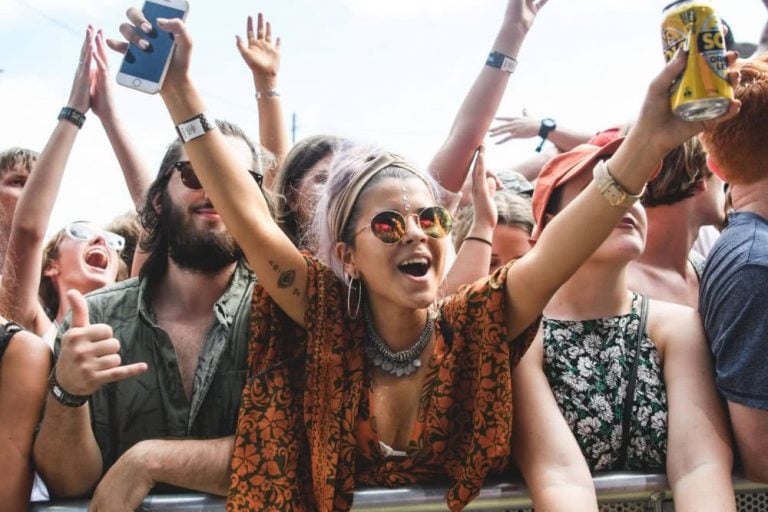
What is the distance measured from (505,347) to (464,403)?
23cm

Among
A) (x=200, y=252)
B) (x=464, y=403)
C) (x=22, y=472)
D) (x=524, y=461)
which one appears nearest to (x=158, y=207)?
(x=200, y=252)

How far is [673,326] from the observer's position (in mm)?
2455

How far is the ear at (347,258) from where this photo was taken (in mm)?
2480

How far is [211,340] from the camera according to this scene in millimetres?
2588

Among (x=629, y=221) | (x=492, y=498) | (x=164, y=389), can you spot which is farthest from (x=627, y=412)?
(x=164, y=389)

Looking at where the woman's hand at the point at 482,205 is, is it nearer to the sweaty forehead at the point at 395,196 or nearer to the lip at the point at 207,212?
the sweaty forehead at the point at 395,196

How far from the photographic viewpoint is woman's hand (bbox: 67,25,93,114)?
11.5 ft

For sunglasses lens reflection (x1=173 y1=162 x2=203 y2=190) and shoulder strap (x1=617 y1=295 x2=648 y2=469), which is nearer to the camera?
shoulder strap (x1=617 y1=295 x2=648 y2=469)

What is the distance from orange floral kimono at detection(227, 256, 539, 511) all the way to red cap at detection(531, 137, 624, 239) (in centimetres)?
46

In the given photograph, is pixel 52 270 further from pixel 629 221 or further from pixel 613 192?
pixel 613 192

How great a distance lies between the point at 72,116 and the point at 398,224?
6.02 feet

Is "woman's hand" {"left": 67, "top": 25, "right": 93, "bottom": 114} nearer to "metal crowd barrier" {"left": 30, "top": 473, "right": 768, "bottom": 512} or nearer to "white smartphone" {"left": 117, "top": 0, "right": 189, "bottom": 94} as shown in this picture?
"white smartphone" {"left": 117, "top": 0, "right": 189, "bottom": 94}

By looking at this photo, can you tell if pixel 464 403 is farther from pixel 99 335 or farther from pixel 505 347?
pixel 99 335

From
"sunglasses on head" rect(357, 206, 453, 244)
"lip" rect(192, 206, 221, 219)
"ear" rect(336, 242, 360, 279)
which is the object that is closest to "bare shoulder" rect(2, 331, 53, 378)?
"lip" rect(192, 206, 221, 219)
